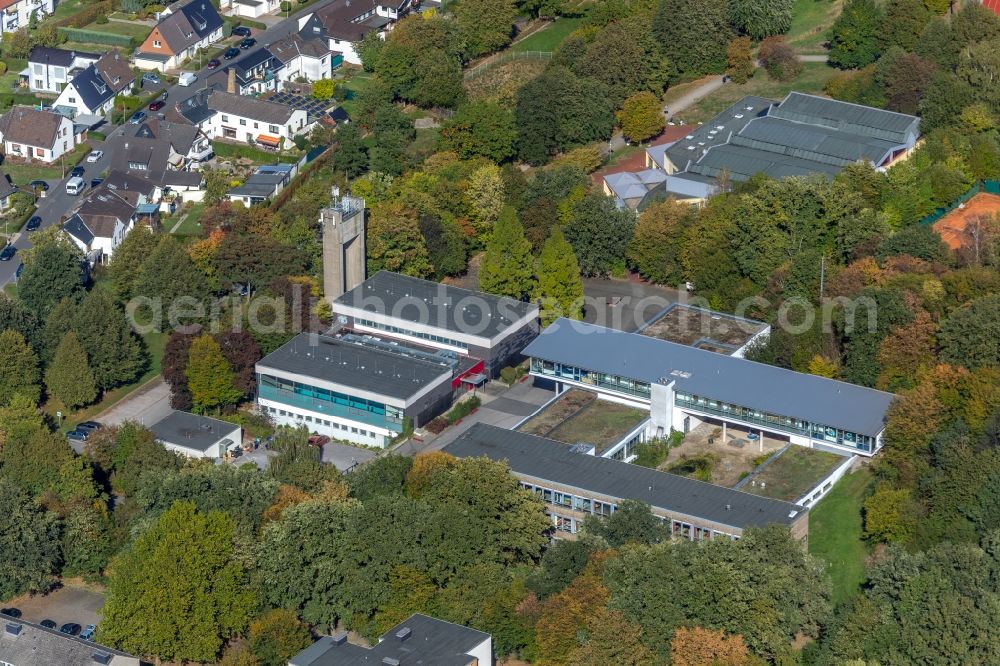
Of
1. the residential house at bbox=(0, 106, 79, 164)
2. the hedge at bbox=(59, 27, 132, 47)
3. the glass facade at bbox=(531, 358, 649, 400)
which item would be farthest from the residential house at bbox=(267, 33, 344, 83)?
the glass facade at bbox=(531, 358, 649, 400)

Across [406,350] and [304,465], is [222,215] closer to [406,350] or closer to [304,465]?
[406,350]

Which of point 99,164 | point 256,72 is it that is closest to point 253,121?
point 256,72

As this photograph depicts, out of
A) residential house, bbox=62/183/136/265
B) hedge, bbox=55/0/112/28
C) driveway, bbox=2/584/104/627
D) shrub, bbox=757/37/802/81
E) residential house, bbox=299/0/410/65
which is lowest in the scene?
driveway, bbox=2/584/104/627

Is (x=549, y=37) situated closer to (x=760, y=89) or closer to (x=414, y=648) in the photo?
(x=760, y=89)

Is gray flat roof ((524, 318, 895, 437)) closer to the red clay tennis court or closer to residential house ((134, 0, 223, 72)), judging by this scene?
the red clay tennis court

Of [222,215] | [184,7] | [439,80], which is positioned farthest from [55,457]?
[184,7]

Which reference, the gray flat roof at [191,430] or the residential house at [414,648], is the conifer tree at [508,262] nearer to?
the gray flat roof at [191,430]

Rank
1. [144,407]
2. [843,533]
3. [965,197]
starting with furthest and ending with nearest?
[965,197], [144,407], [843,533]

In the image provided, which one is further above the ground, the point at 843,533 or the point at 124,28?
the point at 124,28
